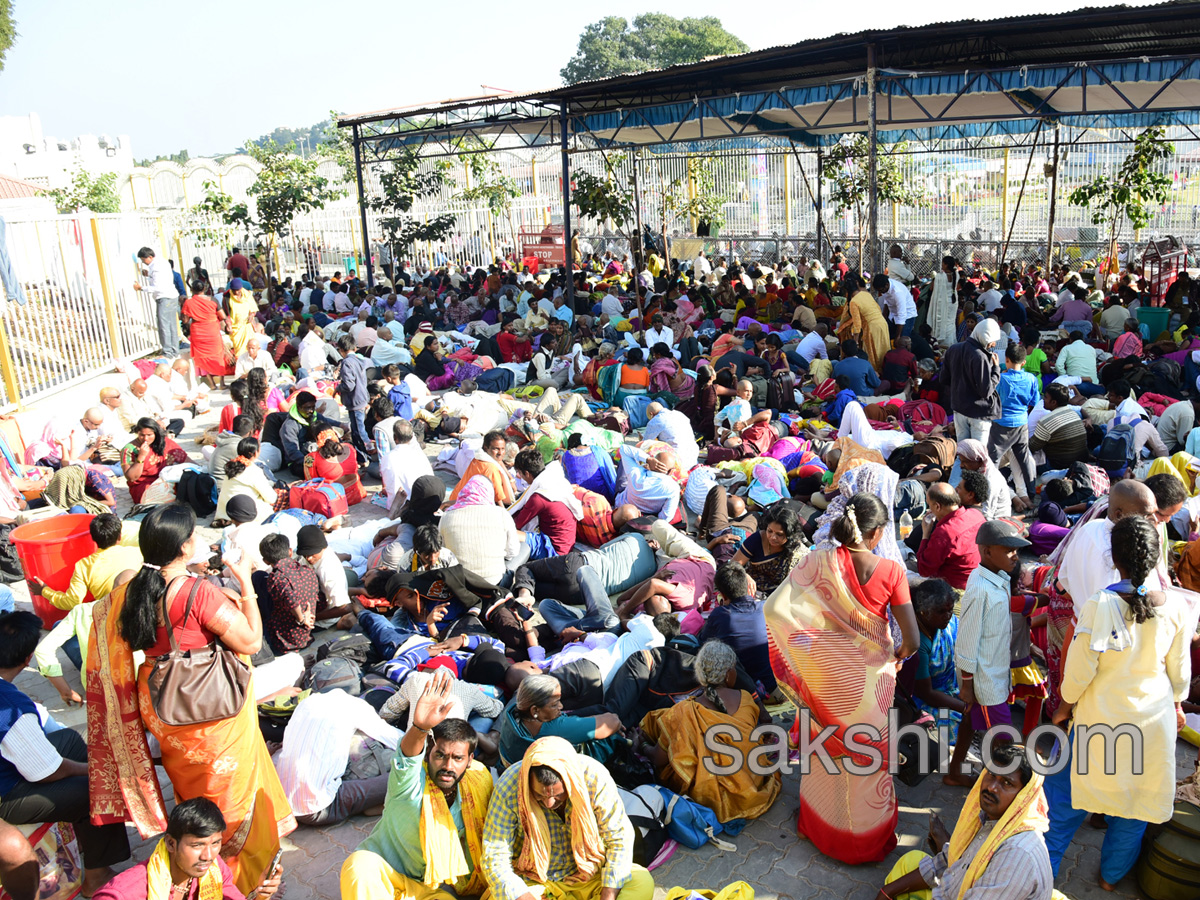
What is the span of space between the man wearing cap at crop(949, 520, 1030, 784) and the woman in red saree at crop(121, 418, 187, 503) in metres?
6.18

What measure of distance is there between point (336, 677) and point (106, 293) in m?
8.15

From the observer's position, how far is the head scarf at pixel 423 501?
6.07 metres

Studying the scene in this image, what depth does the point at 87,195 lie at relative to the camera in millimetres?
21047

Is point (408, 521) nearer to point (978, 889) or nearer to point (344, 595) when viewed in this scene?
point (344, 595)

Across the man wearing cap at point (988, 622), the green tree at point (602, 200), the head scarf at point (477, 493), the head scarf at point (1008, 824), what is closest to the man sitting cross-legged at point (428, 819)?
the head scarf at point (1008, 824)

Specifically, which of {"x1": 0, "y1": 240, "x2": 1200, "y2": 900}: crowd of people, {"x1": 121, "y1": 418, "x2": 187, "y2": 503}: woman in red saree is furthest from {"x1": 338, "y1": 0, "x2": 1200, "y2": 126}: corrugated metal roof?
{"x1": 121, "y1": 418, "x2": 187, "y2": 503}: woman in red saree

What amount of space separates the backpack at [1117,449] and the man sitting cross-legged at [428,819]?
508 cm

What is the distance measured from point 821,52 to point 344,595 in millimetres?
7853

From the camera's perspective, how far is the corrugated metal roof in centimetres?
815

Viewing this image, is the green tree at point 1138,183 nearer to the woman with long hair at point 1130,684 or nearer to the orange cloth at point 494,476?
the orange cloth at point 494,476

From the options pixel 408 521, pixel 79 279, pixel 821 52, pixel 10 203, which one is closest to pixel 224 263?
pixel 10 203

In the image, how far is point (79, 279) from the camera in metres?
10.1

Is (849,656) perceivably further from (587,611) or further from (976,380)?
(976,380)

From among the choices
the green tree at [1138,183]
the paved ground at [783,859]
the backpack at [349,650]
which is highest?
the green tree at [1138,183]
